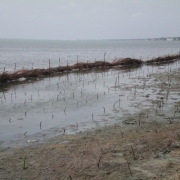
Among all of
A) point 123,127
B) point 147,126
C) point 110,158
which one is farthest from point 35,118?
point 110,158

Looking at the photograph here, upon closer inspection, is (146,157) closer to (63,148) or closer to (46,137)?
(63,148)

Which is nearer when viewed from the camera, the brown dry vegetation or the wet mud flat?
the wet mud flat

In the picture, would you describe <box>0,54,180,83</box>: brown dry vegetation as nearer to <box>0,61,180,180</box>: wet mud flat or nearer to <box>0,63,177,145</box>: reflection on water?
<box>0,63,177,145</box>: reflection on water

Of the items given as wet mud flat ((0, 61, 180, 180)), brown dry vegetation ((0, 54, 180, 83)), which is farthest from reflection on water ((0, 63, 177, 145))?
brown dry vegetation ((0, 54, 180, 83))

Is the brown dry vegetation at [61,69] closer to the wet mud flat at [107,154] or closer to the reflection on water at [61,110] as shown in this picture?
the reflection on water at [61,110]

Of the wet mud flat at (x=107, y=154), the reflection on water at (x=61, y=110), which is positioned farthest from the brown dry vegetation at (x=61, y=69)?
the wet mud flat at (x=107, y=154)

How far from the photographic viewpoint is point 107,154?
5.36 metres

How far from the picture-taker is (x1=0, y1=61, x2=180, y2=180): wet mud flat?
177 inches

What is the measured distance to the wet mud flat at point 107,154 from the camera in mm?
4492

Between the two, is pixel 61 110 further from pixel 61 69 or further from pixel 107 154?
pixel 61 69

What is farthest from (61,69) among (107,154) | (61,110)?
(107,154)

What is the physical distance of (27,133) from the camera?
7.65 m

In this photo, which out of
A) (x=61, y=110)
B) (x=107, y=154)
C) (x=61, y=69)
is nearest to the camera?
(x=107, y=154)

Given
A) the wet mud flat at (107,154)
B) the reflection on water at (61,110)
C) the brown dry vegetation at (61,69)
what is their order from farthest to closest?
1. the brown dry vegetation at (61,69)
2. the reflection on water at (61,110)
3. the wet mud flat at (107,154)
